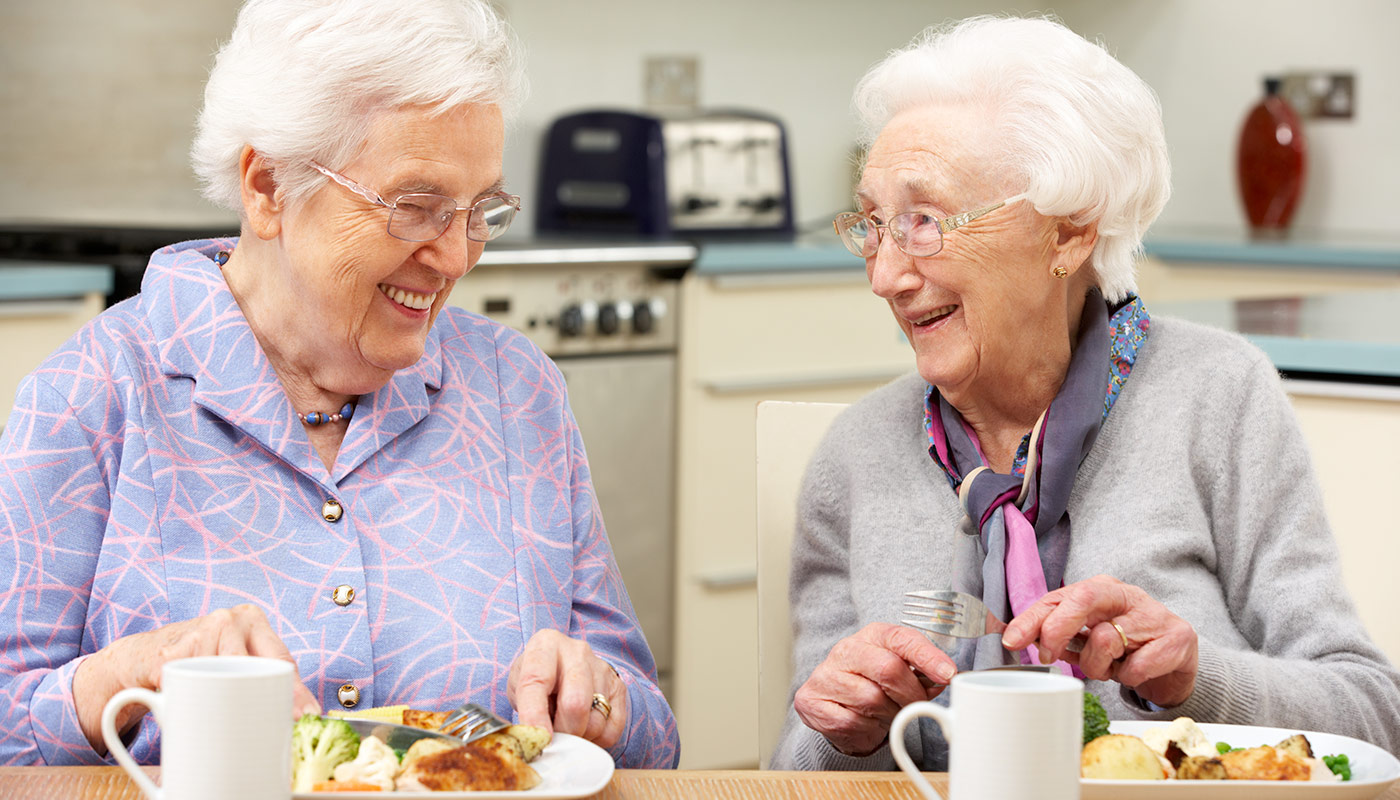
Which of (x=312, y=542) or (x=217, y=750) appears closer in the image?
(x=217, y=750)

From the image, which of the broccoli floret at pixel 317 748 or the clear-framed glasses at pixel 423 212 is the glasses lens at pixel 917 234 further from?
the broccoli floret at pixel 317 748

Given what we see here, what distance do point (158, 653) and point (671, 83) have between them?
3280 millimetres

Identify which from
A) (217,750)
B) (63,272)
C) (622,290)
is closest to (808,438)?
(217,750)

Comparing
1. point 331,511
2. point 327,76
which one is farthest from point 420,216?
point 331,511

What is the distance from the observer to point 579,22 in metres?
4.01

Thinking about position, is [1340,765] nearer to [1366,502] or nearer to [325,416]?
[1366,502]

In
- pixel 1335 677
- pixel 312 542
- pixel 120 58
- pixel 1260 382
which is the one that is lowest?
pixel 1335 677

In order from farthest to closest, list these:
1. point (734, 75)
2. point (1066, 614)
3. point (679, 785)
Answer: point (734, 75)
point (1066, 614)
point (679, 785)

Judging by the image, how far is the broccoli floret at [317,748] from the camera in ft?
3.01

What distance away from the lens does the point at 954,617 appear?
1209 mm

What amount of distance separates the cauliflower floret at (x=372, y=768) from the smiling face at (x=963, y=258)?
2.29 ft

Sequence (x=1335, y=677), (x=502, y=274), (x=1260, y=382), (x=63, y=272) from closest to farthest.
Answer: (x=1335, y=677) → (x=1260, y=382) → (x=63, y=272) → (x=502, y=274)

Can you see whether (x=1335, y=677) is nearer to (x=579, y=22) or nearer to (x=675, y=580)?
(x=675, y=580)

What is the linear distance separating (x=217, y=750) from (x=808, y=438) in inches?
36.3
